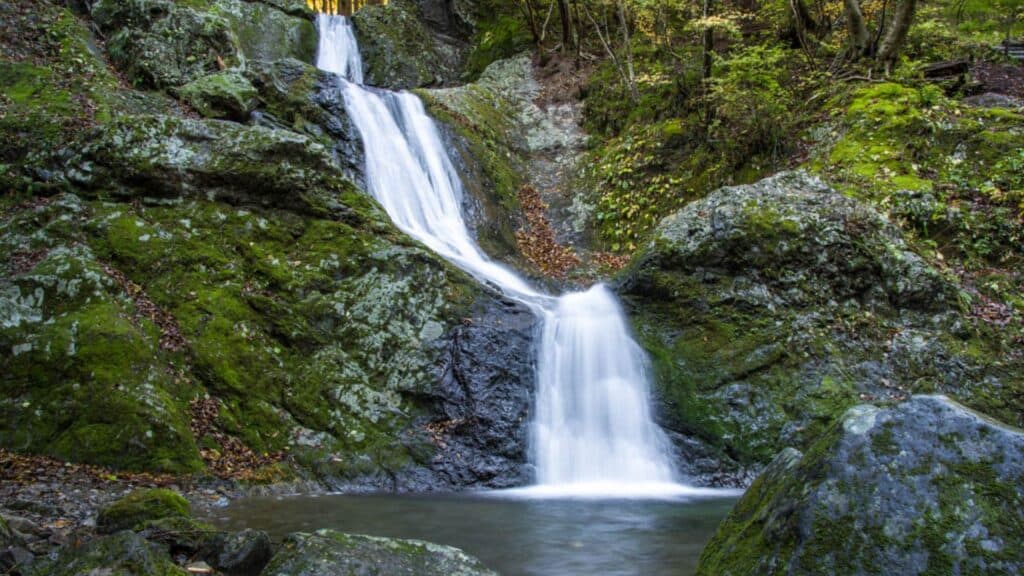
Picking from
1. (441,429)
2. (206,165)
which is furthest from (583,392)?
(206,165)

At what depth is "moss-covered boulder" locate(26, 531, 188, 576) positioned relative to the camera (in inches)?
122

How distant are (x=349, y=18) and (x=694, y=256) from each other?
16.7m

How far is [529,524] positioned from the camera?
5.98 metres

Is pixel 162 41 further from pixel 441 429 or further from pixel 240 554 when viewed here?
pixel 240 554

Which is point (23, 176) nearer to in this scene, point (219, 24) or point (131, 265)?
point (131, 265)

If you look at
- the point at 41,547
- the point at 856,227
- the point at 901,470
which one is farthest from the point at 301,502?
the point at 856,227

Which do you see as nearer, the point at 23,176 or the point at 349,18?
the point at 23,176

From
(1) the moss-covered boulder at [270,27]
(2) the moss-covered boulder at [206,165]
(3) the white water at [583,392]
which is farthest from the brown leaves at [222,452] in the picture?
(1) the moss-covered boulder at [270,27]

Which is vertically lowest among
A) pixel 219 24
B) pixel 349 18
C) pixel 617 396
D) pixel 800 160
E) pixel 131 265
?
pixel 617 396

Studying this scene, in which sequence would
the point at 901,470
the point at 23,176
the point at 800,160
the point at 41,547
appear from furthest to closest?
the point at 800,160
the point at 23,176
the point at 41,547
the point at 901,470

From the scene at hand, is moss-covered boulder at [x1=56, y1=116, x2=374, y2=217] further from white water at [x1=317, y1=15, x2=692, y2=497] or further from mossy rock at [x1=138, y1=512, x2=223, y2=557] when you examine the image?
mossy rock at [x1=138, y1=512, x2=223, y2=557]

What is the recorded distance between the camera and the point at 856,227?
9.46m

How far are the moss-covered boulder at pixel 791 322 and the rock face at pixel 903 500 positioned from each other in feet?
19.2

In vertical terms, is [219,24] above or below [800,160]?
above
